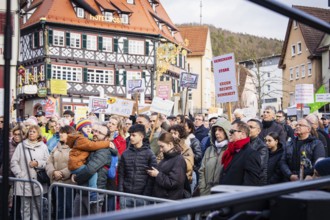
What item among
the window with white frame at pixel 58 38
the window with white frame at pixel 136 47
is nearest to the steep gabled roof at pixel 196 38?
the window with white frame at pixel 136 47

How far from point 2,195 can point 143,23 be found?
54012 mm

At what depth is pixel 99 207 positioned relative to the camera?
21.0 ft

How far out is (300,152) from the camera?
7.99m

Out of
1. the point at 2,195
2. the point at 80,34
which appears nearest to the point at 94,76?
the point at 80,34

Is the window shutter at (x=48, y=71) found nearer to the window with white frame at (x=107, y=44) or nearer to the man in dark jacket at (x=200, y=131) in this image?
the window with white frame at (x=107, y=44)

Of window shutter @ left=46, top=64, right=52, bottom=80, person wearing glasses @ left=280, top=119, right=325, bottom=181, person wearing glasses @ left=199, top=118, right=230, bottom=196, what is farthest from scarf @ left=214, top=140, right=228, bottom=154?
window shutter @ left=46, top=64, right=52, bottom=80

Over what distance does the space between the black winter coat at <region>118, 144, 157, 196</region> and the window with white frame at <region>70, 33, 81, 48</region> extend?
42734 mm

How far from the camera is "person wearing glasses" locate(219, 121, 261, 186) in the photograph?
6.57 metres

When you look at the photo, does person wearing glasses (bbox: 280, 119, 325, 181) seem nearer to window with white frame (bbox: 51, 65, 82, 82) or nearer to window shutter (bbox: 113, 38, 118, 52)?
window with white frame (bbox: 51, 65, 82, 82)

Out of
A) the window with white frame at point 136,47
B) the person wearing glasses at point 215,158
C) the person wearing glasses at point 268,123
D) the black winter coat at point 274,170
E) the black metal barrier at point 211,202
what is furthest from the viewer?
the window with white frame at point 136,47

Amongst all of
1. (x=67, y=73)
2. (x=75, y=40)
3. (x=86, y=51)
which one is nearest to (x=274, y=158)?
(x=67, y=73)

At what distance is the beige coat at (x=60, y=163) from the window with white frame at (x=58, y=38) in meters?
40.9

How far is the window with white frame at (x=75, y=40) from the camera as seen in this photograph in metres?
49.5

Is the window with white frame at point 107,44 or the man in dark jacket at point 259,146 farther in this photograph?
the window with white frame at point 107,44
